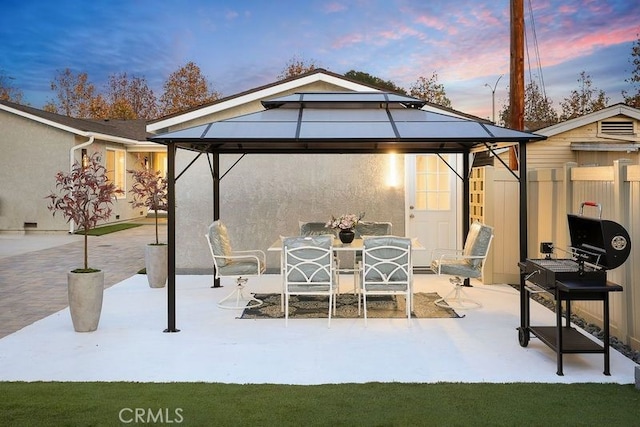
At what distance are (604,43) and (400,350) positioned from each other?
24.7 m

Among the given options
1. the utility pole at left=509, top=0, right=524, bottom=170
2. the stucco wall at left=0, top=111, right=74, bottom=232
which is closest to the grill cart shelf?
the utility pole at left=509, top=0, right=524, bottom=170

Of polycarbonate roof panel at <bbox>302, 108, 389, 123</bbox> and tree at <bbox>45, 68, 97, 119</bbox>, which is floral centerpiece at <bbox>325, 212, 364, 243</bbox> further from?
tree at <bbox>45, 68, 97, 119</bbox>

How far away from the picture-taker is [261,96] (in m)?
10.6

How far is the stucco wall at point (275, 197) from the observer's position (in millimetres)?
10570

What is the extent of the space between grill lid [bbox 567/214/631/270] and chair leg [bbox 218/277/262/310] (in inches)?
170

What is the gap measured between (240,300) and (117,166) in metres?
14.9

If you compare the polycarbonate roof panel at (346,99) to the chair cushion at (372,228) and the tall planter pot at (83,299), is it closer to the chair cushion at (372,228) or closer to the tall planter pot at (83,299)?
the chair cushion at (372,228)

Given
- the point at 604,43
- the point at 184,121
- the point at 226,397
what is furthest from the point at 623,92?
the point at 226,397

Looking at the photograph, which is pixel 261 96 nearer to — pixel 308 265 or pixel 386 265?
pixel 308 265

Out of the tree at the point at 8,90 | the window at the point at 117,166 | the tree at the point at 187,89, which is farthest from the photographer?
the tree at the point at 8,90

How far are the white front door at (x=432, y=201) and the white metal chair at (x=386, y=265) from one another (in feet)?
13.0

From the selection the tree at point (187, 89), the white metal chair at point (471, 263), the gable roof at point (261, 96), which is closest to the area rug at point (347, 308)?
the white metal chair at point (471, 263)

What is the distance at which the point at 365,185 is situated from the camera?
34.9 feet

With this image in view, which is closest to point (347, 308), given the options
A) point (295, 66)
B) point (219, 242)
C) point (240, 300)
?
point (240, 300)
